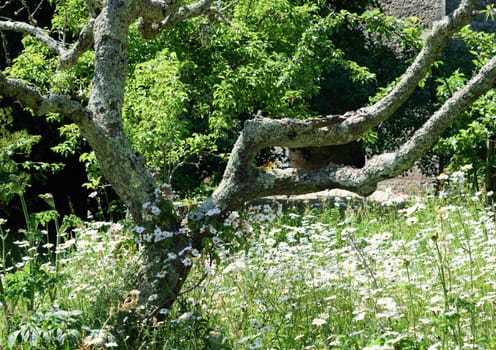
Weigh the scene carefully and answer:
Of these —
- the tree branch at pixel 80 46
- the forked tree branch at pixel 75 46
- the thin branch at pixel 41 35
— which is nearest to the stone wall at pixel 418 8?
the thin branch at pixel 41 35

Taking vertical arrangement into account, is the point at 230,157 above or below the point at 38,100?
below

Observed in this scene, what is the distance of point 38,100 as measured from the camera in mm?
4656

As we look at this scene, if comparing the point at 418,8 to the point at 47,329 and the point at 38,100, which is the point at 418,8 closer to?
the point at 38,100

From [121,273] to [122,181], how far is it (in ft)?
2.07

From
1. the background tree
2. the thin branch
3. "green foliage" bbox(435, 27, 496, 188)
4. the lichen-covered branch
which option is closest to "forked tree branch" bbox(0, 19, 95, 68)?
the thin branch

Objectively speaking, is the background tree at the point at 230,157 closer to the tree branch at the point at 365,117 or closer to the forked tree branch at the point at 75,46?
the tree branch at the point at 365,117

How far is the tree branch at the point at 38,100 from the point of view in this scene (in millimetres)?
4602

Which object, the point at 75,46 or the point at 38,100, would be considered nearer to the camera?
the point at 38,100

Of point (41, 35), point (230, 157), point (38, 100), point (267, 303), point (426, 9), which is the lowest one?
point (267, 303)

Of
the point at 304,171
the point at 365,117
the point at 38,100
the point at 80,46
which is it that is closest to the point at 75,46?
the point at 80,46

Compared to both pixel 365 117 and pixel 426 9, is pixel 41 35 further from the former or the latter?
pixel 426 9

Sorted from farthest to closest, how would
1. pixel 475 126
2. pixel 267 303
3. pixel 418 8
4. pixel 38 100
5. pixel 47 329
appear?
pixel 418 8 < pixel 475 126 < pixel 267 303 < pixel 38 100 < pixel 47 329

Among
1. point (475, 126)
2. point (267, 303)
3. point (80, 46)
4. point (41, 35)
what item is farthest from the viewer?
point (475, 126)

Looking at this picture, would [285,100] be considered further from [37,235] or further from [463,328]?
[463,328]
